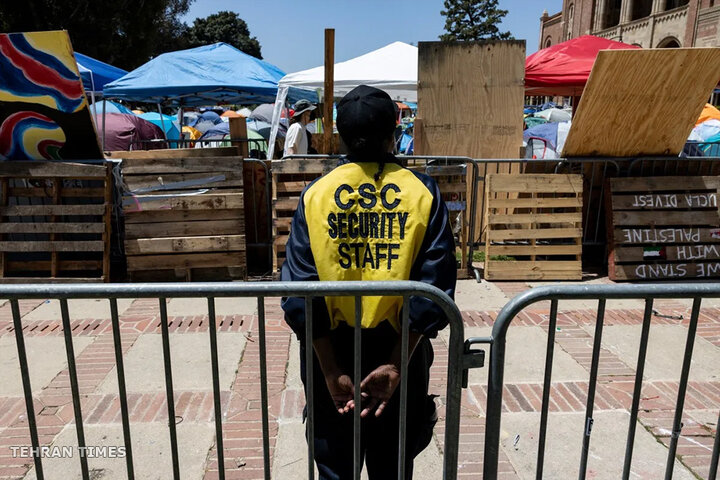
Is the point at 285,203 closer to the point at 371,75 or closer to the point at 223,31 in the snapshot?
the point at 371,75

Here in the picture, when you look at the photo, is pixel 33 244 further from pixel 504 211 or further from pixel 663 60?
pixel 663 60

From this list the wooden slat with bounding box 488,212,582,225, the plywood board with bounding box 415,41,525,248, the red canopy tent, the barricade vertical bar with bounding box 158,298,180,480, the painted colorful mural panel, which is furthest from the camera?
the red canopy tent

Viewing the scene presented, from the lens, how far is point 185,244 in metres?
6.07

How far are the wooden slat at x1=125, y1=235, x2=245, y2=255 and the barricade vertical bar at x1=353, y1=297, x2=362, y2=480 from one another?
4.53 metres

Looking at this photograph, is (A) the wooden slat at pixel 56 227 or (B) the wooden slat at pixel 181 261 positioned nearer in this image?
(A) the wooden slat at pixel 56 227

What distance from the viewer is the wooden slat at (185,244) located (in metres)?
6.03

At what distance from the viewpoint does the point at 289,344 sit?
14.9ft

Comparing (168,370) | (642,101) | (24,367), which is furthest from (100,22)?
(168,370)

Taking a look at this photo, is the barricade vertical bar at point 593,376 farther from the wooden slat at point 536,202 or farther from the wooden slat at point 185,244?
the wooden slat at point 185,244

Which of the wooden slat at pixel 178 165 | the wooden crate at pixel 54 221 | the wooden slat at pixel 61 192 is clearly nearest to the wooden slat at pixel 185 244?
the wooden crate at pixel 54 221

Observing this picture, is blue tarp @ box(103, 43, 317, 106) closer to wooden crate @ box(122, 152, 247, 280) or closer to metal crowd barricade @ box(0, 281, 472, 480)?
wooden crate @ box(122, 152, 247, 280)

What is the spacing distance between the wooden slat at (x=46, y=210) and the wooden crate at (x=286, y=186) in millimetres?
1962

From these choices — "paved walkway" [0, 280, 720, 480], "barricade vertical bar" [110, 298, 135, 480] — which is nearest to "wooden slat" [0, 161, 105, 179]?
"paved walkway" [0, 280, 720, 480]

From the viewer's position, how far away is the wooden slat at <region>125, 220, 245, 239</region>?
238 inches
